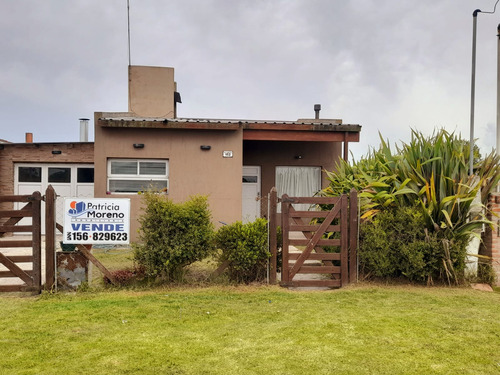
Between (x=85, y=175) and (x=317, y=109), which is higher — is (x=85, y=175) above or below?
below

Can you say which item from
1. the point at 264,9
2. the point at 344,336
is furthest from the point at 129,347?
the point at 264,9

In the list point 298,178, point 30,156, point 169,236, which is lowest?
point 169,236

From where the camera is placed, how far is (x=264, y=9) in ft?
40.1

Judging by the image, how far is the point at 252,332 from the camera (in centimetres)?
517

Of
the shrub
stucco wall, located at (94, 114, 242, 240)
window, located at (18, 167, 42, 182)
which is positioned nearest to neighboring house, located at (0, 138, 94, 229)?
window, located at (18, 167, 42, 182)

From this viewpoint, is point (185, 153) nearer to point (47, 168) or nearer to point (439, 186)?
point (47, 168)

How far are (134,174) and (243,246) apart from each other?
659 centimetres

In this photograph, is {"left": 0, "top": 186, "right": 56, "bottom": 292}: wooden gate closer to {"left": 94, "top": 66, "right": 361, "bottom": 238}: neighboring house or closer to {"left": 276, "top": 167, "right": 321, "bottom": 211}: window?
{"left": 94, "top": 66, "right": 361, "bottom": 238}: neighboring house

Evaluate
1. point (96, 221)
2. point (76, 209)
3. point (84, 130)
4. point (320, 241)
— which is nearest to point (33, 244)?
point (76, 209)

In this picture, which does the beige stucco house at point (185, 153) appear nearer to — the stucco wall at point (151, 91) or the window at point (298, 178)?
the stucco wall at point (151, 91)

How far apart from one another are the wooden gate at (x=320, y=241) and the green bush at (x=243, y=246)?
8.5 inches

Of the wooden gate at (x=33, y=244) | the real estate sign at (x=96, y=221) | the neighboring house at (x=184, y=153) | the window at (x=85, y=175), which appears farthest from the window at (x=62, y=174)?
the real estate sign at (x=96, y=221)

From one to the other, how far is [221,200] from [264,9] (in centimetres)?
533

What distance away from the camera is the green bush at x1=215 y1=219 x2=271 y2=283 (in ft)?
23.7
